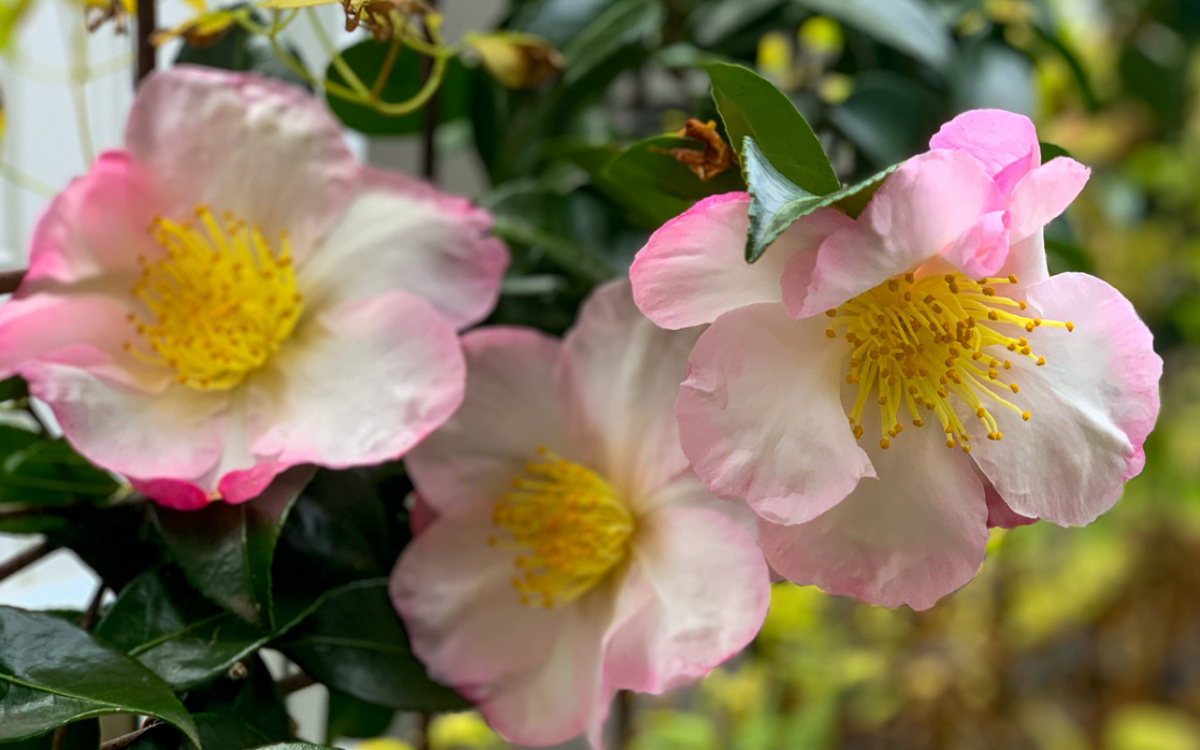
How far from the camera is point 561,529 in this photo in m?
0.39

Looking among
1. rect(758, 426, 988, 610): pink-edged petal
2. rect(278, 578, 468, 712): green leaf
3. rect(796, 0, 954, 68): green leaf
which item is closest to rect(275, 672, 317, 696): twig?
rect(278, 578, 468, 712): green leaf

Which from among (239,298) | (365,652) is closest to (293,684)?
(365,652)

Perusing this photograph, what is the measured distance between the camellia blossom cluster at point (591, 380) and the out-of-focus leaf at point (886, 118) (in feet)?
0.89

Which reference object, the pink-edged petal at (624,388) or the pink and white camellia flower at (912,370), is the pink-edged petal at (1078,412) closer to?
the pink and white camellia flower at (912,370)

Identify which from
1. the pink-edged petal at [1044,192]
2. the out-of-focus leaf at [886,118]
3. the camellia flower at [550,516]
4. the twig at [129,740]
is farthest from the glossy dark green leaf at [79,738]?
the out-of-focus leaf at [886,118]

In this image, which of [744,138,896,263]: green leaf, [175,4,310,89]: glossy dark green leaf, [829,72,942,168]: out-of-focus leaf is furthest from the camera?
[829,72,942,168]: out-of-focus leaf

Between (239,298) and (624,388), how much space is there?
17 centimetres

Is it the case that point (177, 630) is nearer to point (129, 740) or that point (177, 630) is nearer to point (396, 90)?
point (129, 740)

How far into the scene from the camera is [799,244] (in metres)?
0.25

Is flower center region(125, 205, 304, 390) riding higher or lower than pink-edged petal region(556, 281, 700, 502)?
higher

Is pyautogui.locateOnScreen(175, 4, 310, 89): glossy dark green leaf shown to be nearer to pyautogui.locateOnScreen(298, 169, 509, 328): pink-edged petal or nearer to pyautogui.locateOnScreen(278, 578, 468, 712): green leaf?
pyautogui.locateOnScreen(298, 169, 509, 328): pink-edged petal

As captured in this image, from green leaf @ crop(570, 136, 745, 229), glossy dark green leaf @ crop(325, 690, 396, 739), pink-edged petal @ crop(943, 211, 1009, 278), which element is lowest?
glossy dark green leaf @ crop(325, 690, 396, 739)

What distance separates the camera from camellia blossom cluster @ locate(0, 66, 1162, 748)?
0.25m

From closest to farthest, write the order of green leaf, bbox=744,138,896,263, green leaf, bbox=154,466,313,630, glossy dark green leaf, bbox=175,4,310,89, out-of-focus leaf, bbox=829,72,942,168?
green leaf, bbox=744,138,896,263
green leaf, bbox=154,466,313,630
glossy dark green leaf, bbox=175,4,310,89
out-of-focus leaf, bbox=829,72,942,168
